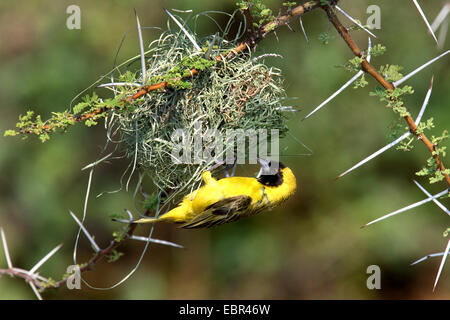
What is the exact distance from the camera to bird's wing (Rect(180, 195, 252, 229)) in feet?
11.9

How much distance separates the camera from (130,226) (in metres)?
3.36

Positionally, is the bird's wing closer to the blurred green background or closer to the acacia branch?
the acacia branch

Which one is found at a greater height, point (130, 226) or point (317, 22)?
point (317, 22)

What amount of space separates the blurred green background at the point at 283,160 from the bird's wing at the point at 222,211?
8.31 feet

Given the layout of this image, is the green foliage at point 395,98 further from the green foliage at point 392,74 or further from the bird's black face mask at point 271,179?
the bird's black face mask at point 271,179

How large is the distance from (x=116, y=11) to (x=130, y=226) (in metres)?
3.71

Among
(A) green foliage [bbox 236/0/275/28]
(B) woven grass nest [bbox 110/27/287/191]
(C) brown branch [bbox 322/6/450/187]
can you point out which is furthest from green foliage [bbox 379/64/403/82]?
(B) woven grass nest [bbox 110/27/287/191]

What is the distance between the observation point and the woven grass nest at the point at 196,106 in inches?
137

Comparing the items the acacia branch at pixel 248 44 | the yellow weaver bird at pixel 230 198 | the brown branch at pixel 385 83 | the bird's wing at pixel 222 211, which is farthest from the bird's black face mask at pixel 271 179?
the brown branch at pixel 385 83

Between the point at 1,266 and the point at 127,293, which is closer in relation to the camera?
the point at 1,266

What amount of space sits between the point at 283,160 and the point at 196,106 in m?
2.96

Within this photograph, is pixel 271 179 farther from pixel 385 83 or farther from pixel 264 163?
pixel 385 83

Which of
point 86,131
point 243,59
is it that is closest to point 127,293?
point 86,131

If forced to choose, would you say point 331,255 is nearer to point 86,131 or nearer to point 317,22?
point 317,22
